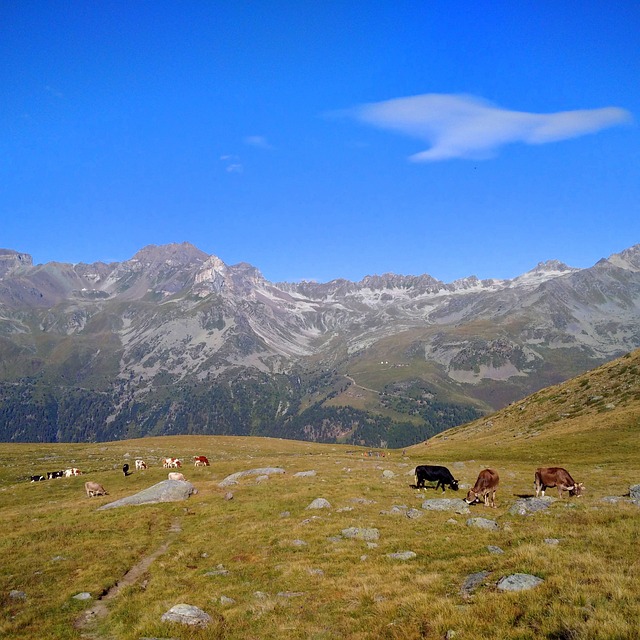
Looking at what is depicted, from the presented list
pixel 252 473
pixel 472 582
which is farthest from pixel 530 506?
pixel 252 473

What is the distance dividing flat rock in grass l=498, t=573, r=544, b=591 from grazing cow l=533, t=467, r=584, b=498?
20.7 metres

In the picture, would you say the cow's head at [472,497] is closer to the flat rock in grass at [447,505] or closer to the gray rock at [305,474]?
the flat rock in grass at [447,505]

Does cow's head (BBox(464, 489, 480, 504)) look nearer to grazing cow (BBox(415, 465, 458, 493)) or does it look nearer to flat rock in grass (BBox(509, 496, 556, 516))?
flat rock in grass (BBox(509, 496, 556, 516))

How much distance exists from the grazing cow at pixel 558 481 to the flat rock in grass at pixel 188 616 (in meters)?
26.3

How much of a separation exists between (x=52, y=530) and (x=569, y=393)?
3586 inches

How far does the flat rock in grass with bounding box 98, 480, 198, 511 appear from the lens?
3925cm

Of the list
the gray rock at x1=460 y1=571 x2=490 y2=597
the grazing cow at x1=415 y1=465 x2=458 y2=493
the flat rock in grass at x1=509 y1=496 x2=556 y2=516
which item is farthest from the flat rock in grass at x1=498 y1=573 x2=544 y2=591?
the grazing cow at x1=415 y1=465 x2=458 y2=493

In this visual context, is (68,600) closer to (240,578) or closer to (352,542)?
(240,578)

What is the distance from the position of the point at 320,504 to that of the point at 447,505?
9309 mm

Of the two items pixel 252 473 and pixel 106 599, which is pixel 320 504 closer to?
pixel 106 599

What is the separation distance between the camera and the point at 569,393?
8819 cm

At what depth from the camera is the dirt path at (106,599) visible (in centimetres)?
1705

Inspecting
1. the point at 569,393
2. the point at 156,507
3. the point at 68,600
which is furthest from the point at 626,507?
the point at 569,393

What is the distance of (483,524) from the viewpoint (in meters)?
23.2
